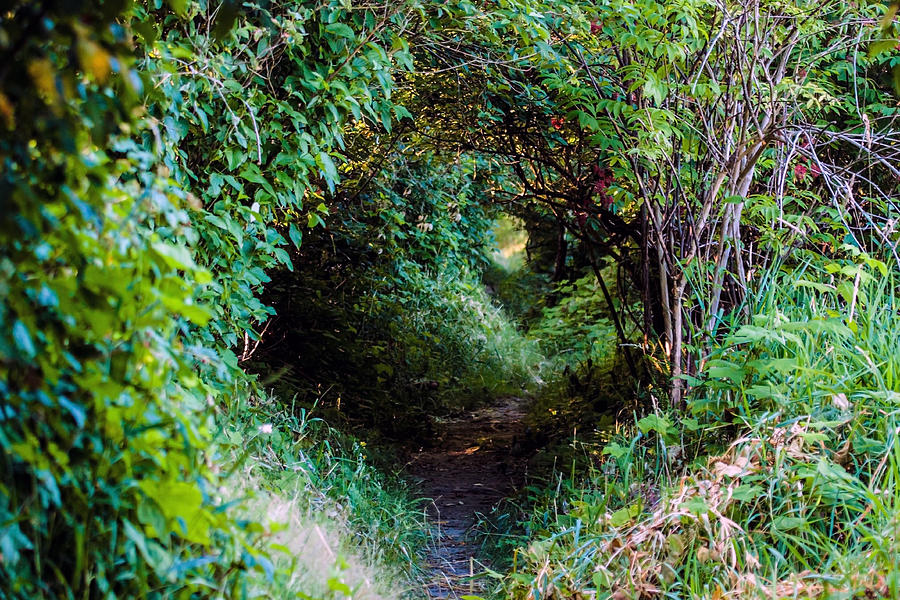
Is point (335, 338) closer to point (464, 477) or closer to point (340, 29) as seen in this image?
point (464, 477)

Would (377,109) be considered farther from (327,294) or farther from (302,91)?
(327,294)

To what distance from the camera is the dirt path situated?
4.09 metres

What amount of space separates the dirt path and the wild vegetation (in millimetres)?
195

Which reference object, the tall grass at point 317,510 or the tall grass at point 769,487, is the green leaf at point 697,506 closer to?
the tall grass at point 769,487

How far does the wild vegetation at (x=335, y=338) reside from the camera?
1644 mm

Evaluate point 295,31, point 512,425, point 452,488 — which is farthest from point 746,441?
point 512,425

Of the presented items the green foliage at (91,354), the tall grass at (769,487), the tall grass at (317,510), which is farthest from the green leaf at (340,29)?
the tall grass at (769,487)

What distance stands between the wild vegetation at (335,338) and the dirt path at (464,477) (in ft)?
0.64

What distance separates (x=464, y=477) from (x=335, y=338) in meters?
1.82

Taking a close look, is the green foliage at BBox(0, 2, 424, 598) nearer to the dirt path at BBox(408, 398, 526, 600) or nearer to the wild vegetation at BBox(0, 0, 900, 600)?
the wild vegetation at BBox(0, 0, 900, 600)

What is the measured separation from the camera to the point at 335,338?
679 centimetres

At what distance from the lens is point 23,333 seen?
4.86ft

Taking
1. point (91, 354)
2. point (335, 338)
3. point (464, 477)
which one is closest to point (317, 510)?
point (91, 354)

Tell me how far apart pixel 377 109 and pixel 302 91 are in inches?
21.9
